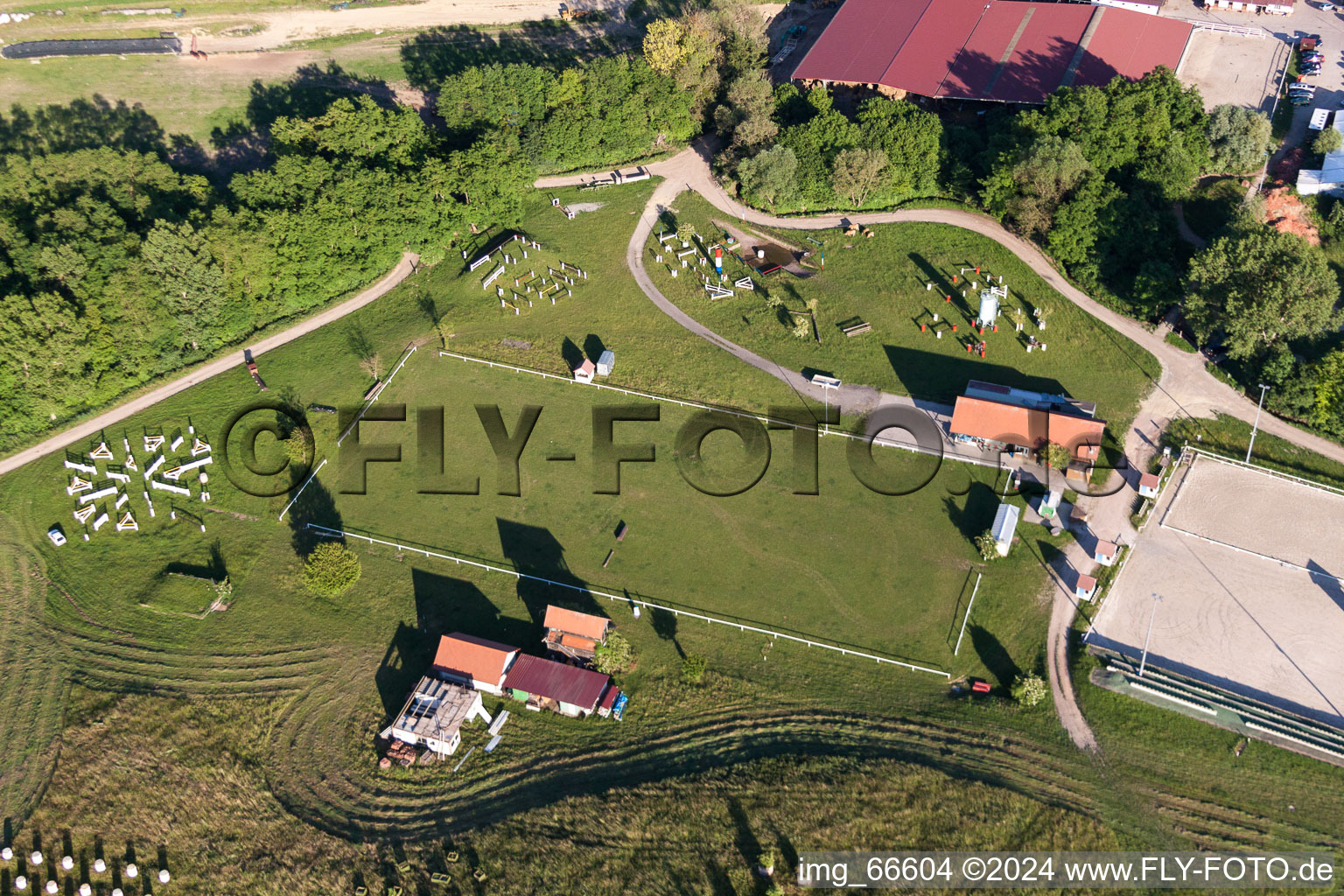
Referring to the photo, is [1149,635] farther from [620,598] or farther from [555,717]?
[555,717]

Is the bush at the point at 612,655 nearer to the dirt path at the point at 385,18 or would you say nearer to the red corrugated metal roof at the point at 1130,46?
the red corrugated metal roof at the point at 1130,46

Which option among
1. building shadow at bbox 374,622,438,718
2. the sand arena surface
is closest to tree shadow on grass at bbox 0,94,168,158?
building shadow at bbox 374,622,438,718

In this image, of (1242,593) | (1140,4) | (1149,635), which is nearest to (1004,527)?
(1149,635)

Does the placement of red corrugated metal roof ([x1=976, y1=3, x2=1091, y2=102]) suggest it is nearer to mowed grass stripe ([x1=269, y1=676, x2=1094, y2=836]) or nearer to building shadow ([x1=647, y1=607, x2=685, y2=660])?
building shadow ([x1=647, y1=607, x2=685, y2=660])

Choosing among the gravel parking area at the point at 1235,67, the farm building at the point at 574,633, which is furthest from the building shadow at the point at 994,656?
the gravel parking area at the point at 1235,67

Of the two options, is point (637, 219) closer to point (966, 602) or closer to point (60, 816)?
point (966, 602)

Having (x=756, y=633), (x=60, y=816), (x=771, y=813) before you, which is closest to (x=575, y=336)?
(x=756, y=633)
